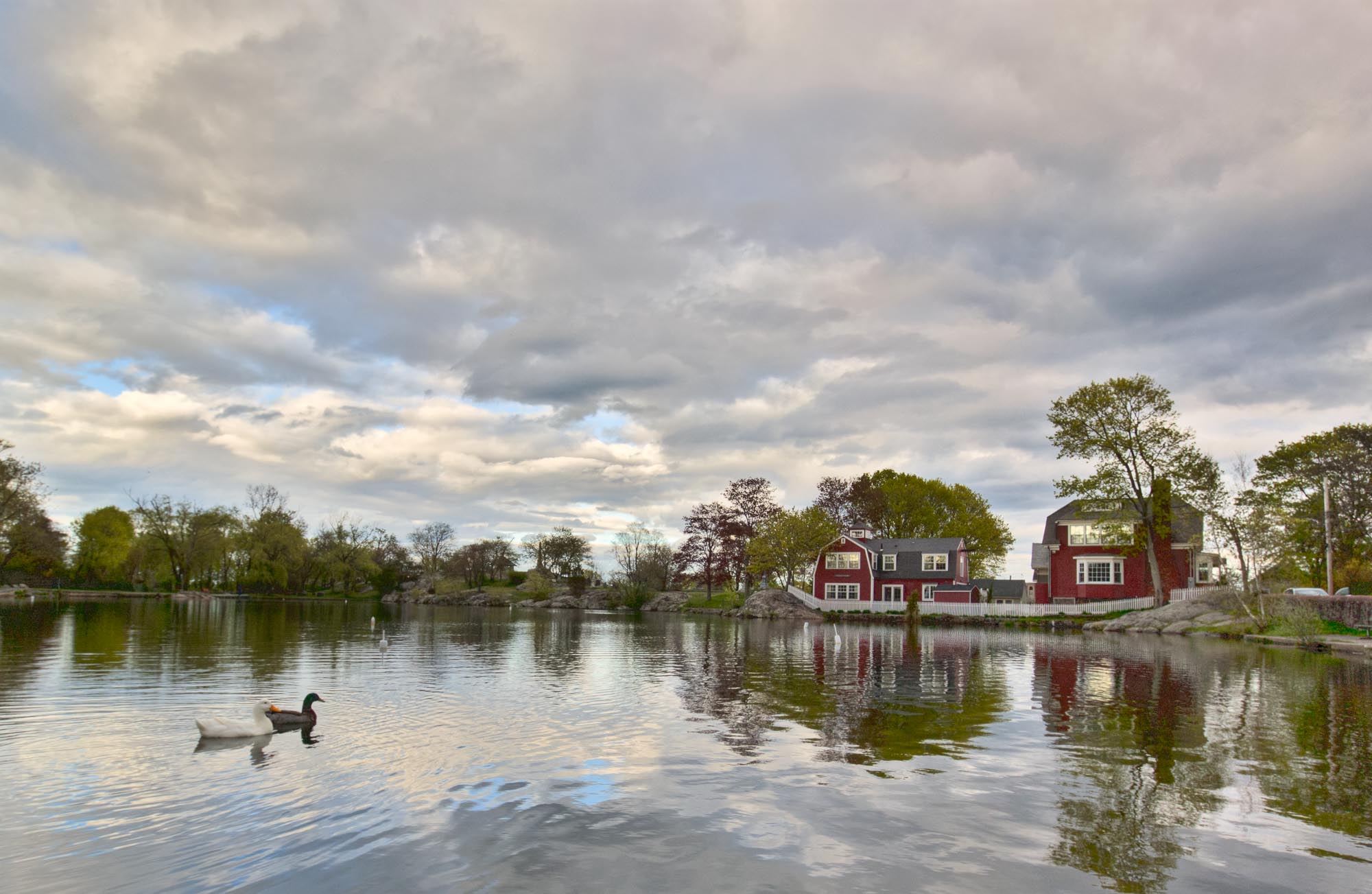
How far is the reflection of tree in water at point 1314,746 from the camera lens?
1109cm

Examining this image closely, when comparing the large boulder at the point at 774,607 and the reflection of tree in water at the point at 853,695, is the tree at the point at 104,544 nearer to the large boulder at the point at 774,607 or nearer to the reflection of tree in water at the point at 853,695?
the large boulder at the point at 774,607

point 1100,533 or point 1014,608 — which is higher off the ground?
point 1100,533

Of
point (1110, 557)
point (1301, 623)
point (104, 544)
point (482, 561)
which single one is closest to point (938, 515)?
point (1110, 557)

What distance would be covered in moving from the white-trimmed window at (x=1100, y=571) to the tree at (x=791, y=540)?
2446 centimetres

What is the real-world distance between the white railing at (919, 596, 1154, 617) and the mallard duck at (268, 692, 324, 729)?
6148cm

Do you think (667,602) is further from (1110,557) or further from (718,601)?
(1110,557)

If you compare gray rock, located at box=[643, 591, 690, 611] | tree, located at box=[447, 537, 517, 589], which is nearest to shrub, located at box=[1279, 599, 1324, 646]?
gray rock, located at box=[643, 591, 690, 611]

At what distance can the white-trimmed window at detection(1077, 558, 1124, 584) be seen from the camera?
69.2 metres

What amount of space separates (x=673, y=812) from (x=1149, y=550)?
6383cm

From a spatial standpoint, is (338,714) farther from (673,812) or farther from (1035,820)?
(1035,820)

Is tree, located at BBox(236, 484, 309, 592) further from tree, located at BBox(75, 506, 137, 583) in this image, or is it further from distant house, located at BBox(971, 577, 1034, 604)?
distant house, located at BBox(971, 577, 1034, 604)

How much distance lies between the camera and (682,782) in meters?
12.2

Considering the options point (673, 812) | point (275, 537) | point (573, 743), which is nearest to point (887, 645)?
point (573, 743)

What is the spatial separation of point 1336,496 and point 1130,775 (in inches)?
2706
